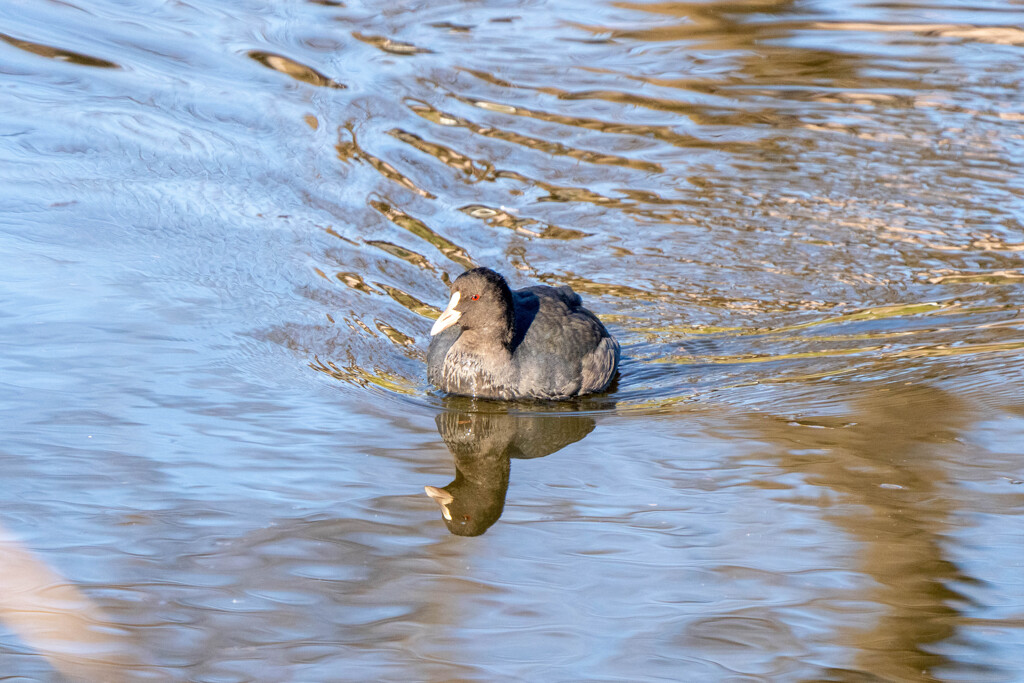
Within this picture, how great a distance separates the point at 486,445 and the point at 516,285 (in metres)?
2.07

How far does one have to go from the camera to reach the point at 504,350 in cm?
583

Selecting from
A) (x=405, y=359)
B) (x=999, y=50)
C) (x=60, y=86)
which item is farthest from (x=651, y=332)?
(x=999, y=50)

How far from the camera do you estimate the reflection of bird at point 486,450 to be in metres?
4.62

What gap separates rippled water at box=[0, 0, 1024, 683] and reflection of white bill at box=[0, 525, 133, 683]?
0.01 metres

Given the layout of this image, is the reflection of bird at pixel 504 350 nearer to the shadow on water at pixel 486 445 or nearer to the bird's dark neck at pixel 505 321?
the bird's dark neck at pixel 505 321

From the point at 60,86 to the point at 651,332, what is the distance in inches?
214

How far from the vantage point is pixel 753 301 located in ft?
22.8

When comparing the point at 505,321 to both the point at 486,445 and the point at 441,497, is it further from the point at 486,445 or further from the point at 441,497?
the point at 441,497

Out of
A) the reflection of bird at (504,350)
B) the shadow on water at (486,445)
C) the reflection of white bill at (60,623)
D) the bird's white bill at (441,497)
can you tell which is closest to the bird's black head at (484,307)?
the reflection of bird at (504,350)

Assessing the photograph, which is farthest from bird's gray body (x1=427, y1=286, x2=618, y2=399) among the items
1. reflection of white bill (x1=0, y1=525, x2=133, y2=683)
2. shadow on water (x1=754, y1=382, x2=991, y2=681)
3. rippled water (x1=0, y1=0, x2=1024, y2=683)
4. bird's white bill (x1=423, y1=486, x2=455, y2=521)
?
reflection of white bill (x1=0, y1=525, x2=133, y2=683)

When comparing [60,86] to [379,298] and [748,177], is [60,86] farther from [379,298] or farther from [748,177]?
[748,177]

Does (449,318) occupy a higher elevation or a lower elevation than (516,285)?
higher

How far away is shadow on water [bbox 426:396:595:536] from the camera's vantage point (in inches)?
183

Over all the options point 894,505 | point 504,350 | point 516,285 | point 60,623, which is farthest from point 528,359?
point 60,623
